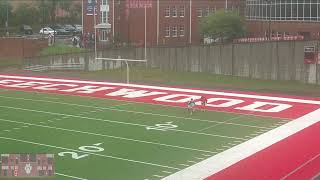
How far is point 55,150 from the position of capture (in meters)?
21.1

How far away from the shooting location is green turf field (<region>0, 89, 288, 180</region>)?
62.6 feet

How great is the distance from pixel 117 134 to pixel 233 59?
65.8ft

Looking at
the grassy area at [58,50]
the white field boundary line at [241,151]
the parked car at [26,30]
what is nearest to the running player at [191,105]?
the white field boundary line at [241,151]

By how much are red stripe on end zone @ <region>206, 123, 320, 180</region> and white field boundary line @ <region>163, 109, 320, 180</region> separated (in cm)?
27

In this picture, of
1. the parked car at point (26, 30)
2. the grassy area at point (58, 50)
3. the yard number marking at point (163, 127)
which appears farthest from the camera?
the parked car at point (26, 30)

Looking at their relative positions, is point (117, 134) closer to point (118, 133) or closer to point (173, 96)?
point (118, 133)

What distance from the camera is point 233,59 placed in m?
42.4

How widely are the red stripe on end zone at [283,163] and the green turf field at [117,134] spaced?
1.44m

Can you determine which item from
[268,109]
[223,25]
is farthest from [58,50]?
[268,109]

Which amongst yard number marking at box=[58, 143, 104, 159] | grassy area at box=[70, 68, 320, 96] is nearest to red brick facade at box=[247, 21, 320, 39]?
grassy area at box=[70, 68, 320, 96]

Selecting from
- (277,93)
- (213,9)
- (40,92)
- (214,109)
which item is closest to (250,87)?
(277,93)

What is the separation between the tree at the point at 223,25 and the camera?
5753 centimetres
